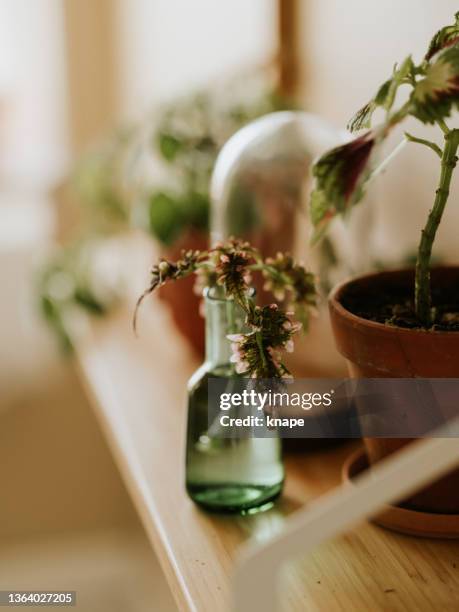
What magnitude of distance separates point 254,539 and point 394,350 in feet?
0.67

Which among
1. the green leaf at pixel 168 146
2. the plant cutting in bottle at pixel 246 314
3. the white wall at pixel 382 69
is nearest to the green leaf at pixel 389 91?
the plant cutting in bottle at pixel 246 314

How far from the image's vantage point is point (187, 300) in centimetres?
97

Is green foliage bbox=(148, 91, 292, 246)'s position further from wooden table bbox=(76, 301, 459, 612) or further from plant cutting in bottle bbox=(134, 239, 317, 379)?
plant cutting in bottle bbox=(134, 239, 317, 379)

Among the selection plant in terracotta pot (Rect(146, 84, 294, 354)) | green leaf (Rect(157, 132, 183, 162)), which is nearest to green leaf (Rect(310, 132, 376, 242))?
plant in terracotta pot (Rect(146, 84, 294, 354))

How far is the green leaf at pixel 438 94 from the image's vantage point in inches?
17.5

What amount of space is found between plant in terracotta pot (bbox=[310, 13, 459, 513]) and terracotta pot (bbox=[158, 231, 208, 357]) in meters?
0.35

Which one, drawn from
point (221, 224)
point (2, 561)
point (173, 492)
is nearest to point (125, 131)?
point (221, 224)

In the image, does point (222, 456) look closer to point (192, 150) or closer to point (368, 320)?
point (368, 320)

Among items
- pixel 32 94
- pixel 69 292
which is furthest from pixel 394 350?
pixel 32 94

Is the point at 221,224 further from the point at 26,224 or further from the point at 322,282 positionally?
the point at 26,224

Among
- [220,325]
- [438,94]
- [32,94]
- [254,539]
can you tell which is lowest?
[254,539]

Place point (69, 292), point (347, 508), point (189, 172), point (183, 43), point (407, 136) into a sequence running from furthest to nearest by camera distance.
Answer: point (183, 43), point (69, 292), point (189, 172), point (407, 136), point (347, 508)

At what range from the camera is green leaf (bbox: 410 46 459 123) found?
0.44 metres

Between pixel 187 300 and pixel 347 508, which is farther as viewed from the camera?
pixel 187 300
